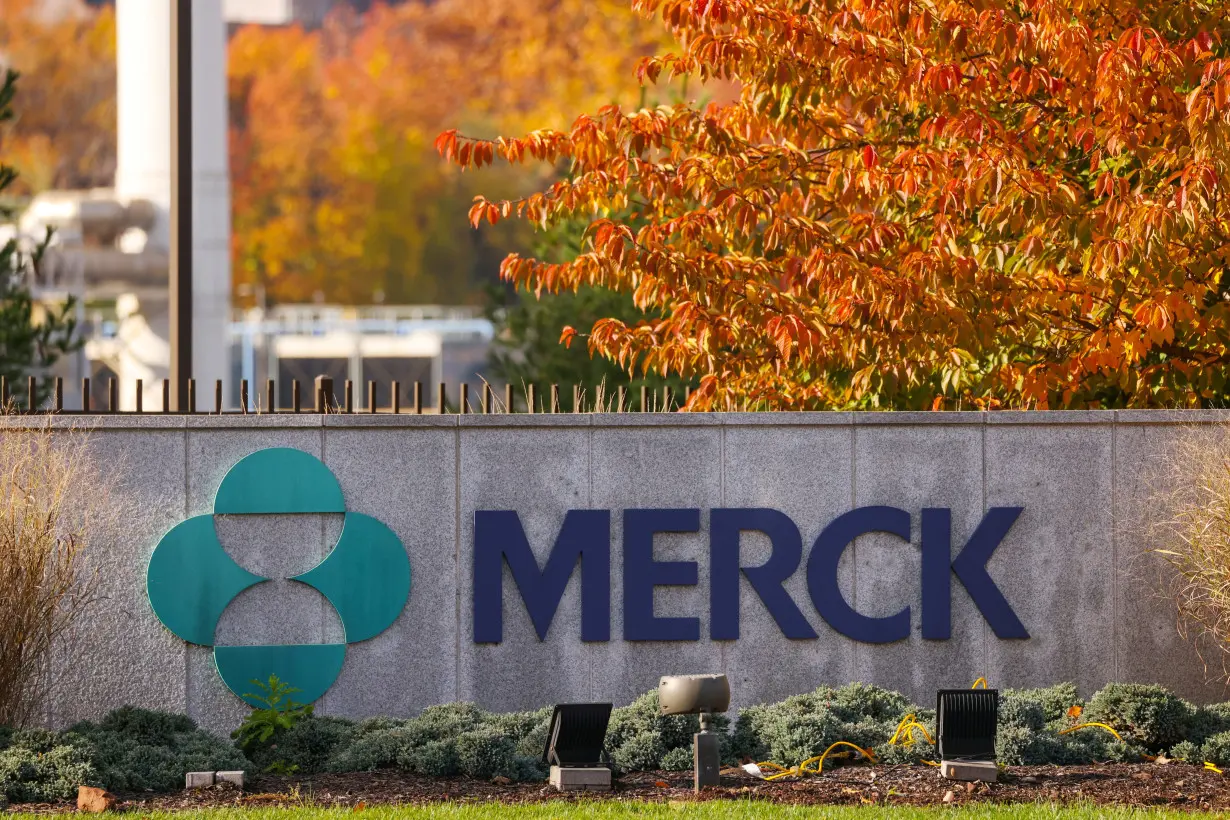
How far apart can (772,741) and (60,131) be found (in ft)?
205

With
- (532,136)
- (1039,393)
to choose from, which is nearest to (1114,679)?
(1039,393)

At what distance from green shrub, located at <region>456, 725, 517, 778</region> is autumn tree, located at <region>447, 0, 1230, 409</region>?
10.5ft

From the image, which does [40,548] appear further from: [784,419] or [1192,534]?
[1192,534]

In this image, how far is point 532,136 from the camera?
1070 centimetres

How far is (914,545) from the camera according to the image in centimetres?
972

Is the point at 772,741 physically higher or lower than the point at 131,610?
lower

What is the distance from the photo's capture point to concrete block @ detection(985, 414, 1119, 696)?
9.72 metres

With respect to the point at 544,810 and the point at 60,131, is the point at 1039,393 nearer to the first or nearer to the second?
the point at 544,810

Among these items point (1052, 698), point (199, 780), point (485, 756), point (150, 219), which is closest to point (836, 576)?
point (1052, 698)

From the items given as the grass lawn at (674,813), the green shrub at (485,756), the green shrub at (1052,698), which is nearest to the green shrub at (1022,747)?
the green shrub at (1052,698)

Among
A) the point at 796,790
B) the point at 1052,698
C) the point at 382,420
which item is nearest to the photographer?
the point at 796,790

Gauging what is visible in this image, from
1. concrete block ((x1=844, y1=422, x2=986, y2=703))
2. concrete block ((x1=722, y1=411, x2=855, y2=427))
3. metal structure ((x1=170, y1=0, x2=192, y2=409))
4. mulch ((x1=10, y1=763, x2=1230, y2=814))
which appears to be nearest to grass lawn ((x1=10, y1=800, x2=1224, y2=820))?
mulch ((x1=10, y1=763, x2=1230, y2=814))

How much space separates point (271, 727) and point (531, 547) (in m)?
1.92

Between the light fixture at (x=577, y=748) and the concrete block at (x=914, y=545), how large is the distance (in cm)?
250
